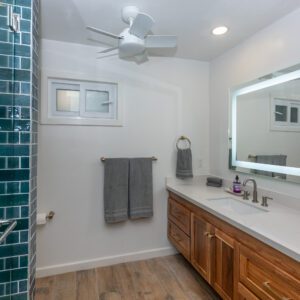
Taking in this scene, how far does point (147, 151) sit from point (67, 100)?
1.03 meters

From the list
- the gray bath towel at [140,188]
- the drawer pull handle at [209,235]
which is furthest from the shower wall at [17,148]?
the drawer pull handle at [209,235]

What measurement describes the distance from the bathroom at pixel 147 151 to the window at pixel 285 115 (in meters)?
0.03

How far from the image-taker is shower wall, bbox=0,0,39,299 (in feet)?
4.60

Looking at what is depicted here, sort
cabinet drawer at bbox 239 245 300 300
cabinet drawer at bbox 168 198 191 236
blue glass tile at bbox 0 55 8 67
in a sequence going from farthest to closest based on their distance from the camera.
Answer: cabinet drawer at bbox 168 198 191 236, blue glass tile at bbox 0 55 8 67, cabinet drawer at bbox 239 245 300 300

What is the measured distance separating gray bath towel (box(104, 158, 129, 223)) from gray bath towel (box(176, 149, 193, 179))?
→ 0.60 meters

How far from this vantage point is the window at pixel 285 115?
1768mm

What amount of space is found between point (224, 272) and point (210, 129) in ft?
5.51

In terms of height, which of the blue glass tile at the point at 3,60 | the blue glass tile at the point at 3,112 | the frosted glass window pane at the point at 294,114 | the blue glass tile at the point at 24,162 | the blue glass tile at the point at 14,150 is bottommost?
the blue glass tile at the point at 24,162

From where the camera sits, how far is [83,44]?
236cm

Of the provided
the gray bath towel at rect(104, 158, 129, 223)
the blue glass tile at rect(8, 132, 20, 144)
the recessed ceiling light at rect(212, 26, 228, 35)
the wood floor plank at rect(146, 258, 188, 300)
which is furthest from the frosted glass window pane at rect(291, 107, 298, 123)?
the blue glass tile at rect(8, 132, 20, 144)

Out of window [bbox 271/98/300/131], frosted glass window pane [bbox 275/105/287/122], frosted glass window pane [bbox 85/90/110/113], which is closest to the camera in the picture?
window [bbox 271/98/300/131]

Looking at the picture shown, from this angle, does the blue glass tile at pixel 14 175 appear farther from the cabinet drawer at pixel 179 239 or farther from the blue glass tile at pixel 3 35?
the cabinet drawer at pixel 179 239

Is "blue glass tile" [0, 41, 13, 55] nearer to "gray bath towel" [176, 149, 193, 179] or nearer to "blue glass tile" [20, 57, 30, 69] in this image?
"blue glass tile" [20, 57, 30, 69]

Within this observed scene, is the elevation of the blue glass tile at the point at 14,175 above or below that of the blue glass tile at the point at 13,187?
above
